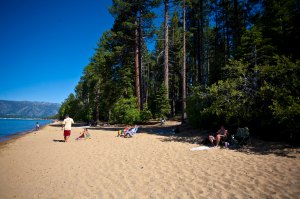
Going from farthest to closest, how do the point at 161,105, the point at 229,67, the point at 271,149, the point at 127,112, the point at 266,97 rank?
1. the point at 161,105
2. the point at 127,112
3. the point at 229,67
4. the point at 266,97
5. the point at 271,149

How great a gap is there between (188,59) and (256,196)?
1372 inches

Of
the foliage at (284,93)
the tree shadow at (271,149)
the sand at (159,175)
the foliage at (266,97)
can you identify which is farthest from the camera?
the foliage at (266,97)

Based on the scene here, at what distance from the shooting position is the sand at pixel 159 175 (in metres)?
4.53

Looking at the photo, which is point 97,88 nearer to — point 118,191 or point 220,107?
point 220,107

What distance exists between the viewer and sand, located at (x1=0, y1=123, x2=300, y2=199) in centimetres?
453

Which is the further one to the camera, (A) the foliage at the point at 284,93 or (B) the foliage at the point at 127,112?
(B) the foliage at the point at 127,112

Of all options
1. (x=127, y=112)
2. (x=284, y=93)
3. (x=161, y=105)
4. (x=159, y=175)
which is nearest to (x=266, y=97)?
(x=284, y=93)

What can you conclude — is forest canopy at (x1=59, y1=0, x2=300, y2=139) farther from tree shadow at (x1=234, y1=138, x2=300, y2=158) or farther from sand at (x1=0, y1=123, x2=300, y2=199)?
sand at (x1=0, y1=123, x2=300, y2=199)

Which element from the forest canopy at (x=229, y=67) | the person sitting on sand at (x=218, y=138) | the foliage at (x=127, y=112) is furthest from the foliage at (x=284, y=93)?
the foliage at (x=127, y=112)

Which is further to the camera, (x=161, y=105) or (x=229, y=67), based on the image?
(x=161, y=105)

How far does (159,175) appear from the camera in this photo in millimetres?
5664

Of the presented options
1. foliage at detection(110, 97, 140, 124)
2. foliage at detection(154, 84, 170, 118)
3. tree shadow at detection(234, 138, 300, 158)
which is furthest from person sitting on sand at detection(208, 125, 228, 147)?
foliage at detection(154, 84, 170, 118)

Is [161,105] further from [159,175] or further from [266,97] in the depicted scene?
[159,175]

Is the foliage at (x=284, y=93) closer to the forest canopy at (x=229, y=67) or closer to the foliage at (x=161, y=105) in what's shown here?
the forest canopy at (x=229, y=67)
